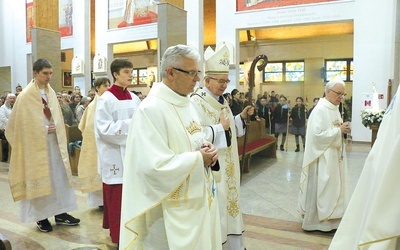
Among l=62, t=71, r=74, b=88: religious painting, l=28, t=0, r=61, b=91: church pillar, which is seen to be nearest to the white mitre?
l=28, t=0, r=61, b=91: church pillar

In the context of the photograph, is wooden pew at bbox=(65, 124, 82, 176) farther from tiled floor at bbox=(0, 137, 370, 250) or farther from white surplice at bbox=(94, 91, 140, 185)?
white surplice at bbox=(94, 91, 140, 185)

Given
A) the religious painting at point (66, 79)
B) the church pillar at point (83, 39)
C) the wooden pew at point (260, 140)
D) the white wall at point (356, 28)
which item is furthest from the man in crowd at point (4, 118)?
the religious painting at point (66, 79)

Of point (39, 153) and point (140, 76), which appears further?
point (140, 76)

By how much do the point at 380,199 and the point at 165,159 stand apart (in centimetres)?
109

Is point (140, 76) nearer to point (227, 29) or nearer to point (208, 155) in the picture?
point (227, 29)

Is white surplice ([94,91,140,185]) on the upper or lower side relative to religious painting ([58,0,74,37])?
lower

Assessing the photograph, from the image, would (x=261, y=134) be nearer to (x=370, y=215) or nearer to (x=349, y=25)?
(x=370, y=215)

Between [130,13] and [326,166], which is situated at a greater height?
[130,13]

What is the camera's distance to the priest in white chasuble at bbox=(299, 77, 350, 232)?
14.2 feet

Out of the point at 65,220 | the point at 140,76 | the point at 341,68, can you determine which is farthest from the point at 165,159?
the point at 140,76

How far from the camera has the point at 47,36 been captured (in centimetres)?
1116

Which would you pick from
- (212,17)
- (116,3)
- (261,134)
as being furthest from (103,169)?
(212,17)

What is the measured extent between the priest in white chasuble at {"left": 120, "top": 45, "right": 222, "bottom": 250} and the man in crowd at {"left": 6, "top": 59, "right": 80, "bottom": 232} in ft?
8.37

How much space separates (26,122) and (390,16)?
11281mm
